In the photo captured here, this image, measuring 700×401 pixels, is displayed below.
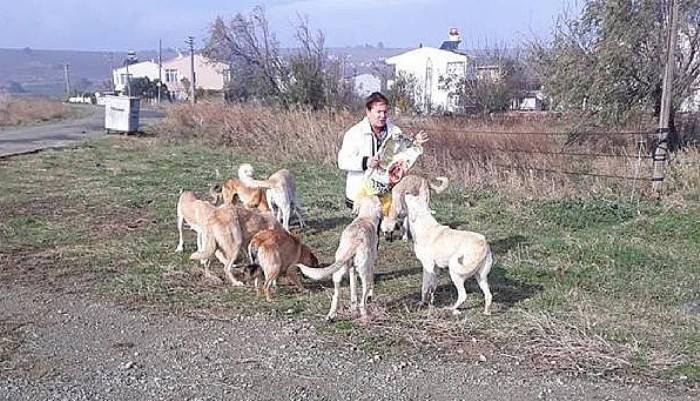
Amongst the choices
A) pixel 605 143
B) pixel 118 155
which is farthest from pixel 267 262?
pixel 118 155

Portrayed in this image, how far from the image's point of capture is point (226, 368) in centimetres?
468

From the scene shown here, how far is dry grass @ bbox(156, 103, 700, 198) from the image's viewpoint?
1102 centimetres

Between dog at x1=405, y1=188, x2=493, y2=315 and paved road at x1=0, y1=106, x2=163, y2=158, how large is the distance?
48.6ft

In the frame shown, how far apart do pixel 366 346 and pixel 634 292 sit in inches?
108

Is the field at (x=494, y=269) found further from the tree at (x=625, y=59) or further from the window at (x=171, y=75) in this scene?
the window at (x=171, y=75)

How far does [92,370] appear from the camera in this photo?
4.63 m

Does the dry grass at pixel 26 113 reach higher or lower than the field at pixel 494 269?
higher

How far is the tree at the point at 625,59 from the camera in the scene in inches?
571

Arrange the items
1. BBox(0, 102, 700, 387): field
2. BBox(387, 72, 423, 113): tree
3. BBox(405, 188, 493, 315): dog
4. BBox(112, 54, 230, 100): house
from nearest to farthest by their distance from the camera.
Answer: BBox(0, 102, 700, 387): field < BBox(405, 188, 493, 315): dog < BBox(387, 72, 423, 113): tree < BBox(112, 54, 230, 100): house

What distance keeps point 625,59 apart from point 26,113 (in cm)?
3066

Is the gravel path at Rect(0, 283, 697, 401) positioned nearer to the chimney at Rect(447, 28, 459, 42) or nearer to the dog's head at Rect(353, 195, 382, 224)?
the dog's head at Rect(353, 195, 382, 224)

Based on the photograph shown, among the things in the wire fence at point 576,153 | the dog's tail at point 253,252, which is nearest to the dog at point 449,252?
the dog's tail at point 253,252

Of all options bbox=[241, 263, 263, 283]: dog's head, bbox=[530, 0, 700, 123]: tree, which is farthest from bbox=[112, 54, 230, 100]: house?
bbox=[241, 263, 263, 283]: dog's head

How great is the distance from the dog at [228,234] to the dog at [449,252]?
1.61 m
